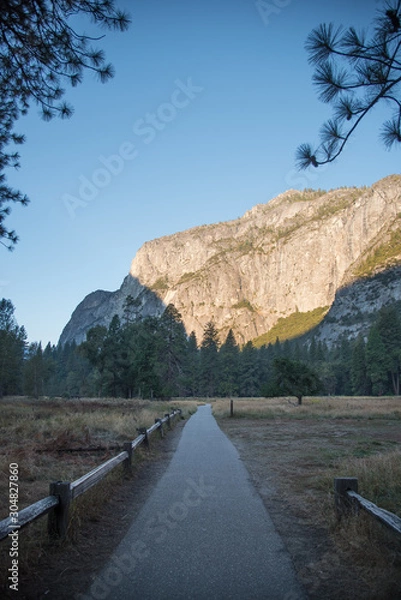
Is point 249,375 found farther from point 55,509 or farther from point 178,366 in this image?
point 55,509

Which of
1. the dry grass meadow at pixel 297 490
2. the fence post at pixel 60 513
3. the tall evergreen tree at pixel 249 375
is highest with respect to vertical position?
the tall evergreen tree at pixel 249 375

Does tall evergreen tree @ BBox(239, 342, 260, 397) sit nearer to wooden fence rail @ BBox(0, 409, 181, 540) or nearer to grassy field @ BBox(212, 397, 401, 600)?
grassy field @ BBox(212, 397, 401, 600)

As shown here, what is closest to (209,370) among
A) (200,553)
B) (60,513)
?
(60,513)

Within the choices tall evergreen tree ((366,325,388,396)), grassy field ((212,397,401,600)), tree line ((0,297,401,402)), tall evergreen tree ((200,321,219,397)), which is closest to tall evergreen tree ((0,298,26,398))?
tree line ((0,297,401,402))

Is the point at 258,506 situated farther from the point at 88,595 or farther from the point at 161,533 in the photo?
the point at 88,595

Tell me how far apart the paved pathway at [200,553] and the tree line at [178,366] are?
109 ft

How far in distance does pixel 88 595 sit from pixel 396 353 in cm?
7927

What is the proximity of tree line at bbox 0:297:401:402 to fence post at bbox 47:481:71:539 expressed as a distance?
3556 centimetres

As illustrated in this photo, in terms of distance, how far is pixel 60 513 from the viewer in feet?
15.8

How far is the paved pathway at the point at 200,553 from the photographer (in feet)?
11.9

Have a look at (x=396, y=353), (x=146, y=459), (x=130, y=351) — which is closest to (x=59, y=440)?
(x=146, y=459)

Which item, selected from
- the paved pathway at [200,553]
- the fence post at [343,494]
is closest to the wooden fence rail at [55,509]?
the paved pathway at [200,553]

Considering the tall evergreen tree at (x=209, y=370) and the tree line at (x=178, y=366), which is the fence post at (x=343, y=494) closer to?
the tree line at (x=178, y=366)

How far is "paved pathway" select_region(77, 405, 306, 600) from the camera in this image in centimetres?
362
